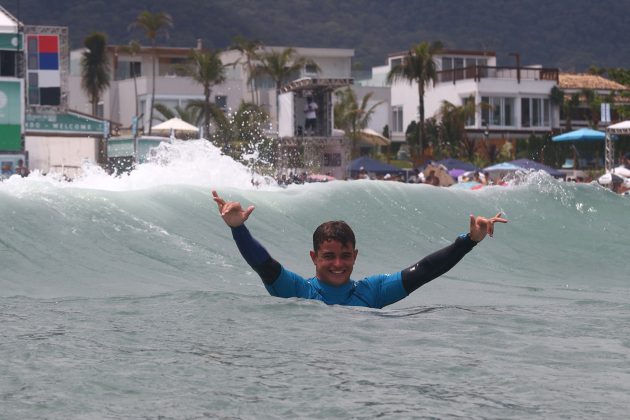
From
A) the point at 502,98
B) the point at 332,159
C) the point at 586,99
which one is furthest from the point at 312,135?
the point at 586,99

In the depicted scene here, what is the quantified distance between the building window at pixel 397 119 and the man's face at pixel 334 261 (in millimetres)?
67938

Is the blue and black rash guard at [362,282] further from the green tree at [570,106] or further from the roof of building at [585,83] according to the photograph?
the roof of building at [585,83]

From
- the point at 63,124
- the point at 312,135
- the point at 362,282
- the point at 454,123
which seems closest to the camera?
the point at 362,282

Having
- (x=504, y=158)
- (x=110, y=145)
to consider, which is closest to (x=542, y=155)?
(x=504, y=158)

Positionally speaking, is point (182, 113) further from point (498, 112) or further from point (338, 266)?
point (338, 266)

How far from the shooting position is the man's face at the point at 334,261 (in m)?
6.87

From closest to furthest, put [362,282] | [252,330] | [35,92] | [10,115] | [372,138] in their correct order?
[252,330], [362,282], [10,115], [35,92], [372,138]

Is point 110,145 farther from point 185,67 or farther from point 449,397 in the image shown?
point 449,397

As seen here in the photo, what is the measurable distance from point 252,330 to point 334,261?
65 centimetres

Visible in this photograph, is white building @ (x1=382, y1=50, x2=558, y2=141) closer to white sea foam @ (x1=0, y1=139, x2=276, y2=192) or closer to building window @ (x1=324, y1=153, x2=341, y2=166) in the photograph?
building window @ (x1=324, y1=153, x2=341, y2=166)

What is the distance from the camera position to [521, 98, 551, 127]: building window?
65812mm

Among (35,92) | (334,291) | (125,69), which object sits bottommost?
(334,291)

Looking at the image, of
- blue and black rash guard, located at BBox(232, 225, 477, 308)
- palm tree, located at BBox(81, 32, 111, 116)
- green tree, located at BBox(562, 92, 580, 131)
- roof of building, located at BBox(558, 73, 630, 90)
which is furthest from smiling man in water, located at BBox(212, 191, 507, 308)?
palm tree, located at BBox(81, 32, 111, 116)

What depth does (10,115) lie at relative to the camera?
39.8 metres
